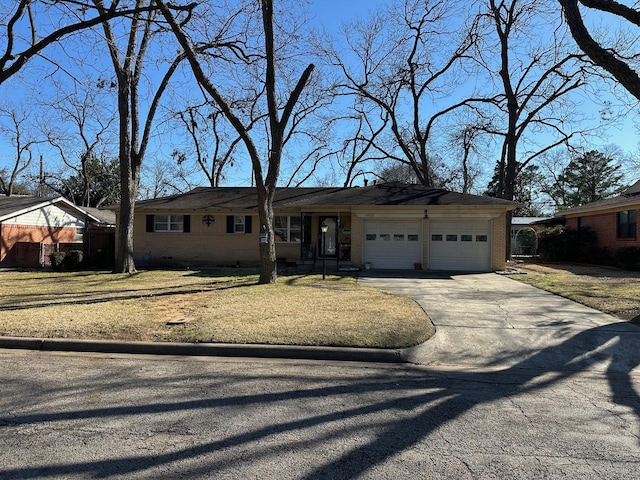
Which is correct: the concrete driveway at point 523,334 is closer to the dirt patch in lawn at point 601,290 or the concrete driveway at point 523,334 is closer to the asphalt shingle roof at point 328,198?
the dirt patch in lawn at point 601,290

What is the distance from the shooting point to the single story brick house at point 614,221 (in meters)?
20.7

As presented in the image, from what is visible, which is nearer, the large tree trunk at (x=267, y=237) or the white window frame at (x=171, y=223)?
the large tree trunk at (x=267, y=237)

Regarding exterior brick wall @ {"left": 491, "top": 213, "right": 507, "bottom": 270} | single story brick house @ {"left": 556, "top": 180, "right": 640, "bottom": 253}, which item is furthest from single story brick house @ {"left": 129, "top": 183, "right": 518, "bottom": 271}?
single story brick house @ {"left": 556, "top": 180, "right": 640, "bottom": 253}

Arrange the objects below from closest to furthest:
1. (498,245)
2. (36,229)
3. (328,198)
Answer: (498,245)
(328,198)
(36,229)

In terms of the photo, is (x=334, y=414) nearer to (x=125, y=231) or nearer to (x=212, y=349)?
(x=212, y=349)

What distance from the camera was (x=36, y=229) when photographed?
25.1m

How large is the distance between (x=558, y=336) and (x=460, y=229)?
11.7 meters

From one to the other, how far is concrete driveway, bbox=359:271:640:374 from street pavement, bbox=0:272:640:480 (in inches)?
1.7

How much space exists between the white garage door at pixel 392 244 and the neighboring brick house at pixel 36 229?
1365cm

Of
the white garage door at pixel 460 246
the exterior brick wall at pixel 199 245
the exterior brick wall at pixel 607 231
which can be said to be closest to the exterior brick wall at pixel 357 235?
the white garage door at pixel 460 246

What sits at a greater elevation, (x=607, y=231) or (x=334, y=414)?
(x=607, y=231)

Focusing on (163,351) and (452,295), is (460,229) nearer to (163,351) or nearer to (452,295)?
(452,295)

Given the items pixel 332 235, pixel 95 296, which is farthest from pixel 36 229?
pixel 95 296

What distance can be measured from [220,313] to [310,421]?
482 centimetres
